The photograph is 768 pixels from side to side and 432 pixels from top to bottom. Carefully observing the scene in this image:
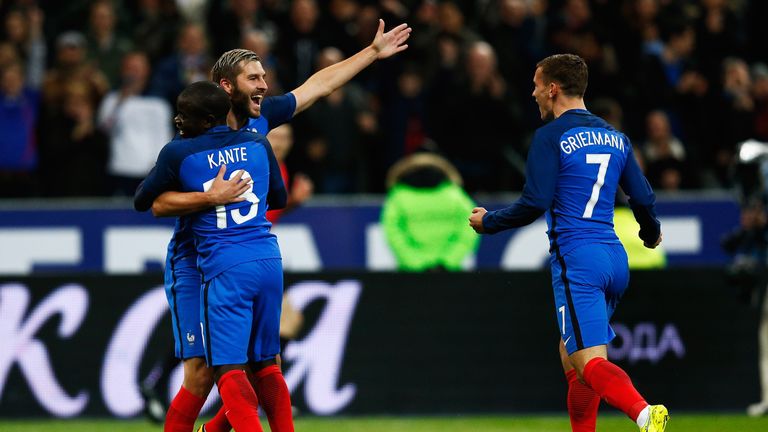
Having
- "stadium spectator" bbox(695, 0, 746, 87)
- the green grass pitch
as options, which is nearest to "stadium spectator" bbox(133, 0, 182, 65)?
the green grass pitch

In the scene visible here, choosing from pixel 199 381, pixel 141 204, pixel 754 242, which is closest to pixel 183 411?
pixel 199 381

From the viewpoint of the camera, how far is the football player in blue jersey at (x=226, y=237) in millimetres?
6855

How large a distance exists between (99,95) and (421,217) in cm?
451

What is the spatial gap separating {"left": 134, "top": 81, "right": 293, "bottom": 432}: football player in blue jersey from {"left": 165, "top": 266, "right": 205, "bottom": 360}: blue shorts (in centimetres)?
20

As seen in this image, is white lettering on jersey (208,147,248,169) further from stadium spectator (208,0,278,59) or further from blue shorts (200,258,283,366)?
stadium spectator (208,0,278,59)

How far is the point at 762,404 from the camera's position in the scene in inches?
425

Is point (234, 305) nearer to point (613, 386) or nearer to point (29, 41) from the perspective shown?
point (613, 386)

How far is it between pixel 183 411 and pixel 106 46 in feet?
29.6

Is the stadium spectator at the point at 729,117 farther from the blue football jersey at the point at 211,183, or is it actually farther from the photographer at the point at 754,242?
the blue football jersey at the point at 211,183

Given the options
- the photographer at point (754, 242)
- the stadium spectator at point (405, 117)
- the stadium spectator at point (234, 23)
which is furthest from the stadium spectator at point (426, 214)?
the stadium spectator at point (234, 23)

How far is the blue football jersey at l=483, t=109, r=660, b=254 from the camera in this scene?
282 inches

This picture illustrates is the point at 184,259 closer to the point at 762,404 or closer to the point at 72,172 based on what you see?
the point at 762,404

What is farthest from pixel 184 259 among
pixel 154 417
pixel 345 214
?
pixel 345 214

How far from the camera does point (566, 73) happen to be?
7.32m
